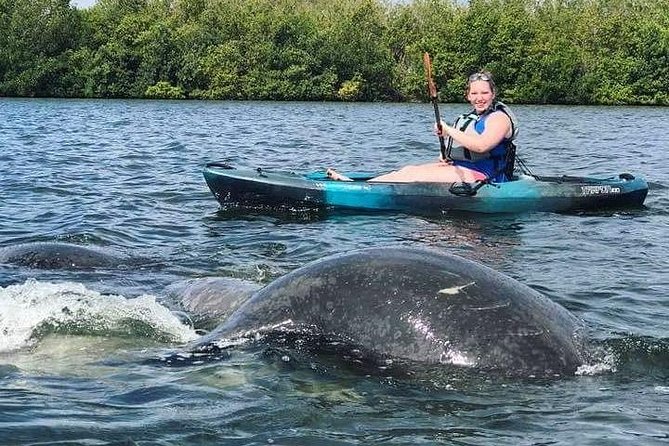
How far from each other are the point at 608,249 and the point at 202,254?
4.29m

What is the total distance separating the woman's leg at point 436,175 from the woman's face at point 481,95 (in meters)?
1.12

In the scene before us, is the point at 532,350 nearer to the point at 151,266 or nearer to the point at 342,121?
the point at 151,266

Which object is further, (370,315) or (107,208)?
(107,208)

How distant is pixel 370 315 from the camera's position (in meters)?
4.31

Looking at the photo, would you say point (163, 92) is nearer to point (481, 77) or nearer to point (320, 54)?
point (320, 54)

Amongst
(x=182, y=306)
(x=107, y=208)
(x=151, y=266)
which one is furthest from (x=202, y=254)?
(x=107, y=208)

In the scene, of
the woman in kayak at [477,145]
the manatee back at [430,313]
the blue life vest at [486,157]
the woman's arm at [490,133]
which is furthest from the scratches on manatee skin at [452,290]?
the blue life vest at [486,157]

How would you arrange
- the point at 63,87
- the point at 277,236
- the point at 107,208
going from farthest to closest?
the point at 63,87 < the point at 107,208 < the point at 277,236

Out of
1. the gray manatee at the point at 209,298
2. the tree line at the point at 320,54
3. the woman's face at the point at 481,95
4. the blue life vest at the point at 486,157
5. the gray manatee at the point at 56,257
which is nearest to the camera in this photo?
the gray manatee at the point at 209,298

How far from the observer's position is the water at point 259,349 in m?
3.92

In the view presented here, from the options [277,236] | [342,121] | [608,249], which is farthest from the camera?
[342,121]

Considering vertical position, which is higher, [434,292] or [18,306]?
[434,292]

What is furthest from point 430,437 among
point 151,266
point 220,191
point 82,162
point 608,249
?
point 82,162

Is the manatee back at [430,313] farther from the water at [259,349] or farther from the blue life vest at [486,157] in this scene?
the blue life vest at [486,157]
